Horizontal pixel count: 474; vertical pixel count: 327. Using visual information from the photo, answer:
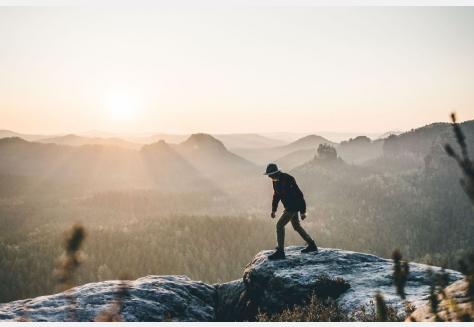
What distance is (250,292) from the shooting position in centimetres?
1442

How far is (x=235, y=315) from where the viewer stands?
1426cm

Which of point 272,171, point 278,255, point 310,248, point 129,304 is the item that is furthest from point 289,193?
point 129,304

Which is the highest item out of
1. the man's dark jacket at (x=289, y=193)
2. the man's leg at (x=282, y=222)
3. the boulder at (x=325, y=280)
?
the man's dark jacket at (x=289, y=193)

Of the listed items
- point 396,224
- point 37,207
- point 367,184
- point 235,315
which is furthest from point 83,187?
point 235,315

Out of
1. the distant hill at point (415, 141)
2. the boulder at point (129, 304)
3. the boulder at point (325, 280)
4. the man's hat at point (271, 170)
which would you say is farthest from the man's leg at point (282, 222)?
the distant hill at point (415, 141)

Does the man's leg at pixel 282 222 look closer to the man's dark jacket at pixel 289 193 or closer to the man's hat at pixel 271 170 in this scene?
the man's dark jacket at pixel 289 193

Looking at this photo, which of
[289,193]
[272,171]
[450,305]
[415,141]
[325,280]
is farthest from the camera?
[415,141]

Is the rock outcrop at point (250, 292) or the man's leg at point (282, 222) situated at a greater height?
the man's leg at point (282, 222)

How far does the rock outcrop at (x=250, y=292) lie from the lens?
1088cm

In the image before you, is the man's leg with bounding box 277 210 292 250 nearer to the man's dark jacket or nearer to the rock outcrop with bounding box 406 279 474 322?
the man's dark jacket

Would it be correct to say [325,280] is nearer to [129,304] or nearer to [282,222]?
[282,222]

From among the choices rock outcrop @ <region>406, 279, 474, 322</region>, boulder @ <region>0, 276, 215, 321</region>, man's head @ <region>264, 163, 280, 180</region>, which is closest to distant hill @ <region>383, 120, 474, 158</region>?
man's head @ <region>264, 163, 280, 180</region>

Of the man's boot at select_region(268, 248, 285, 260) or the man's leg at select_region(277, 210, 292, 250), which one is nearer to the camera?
the man's leg at select_region(277, 210, 292, 250)

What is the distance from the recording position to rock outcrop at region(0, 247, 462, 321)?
35.7 feet
